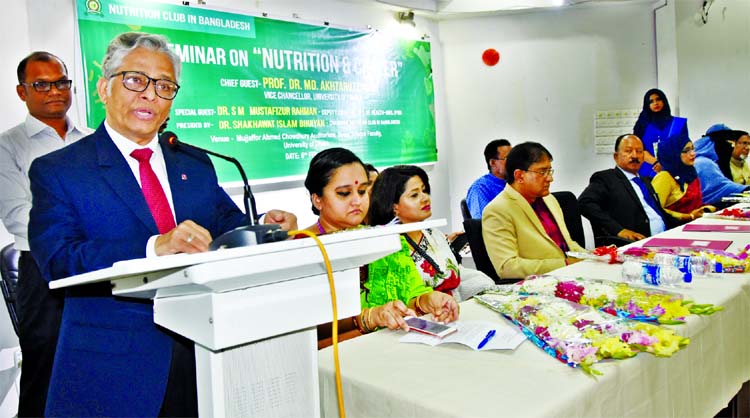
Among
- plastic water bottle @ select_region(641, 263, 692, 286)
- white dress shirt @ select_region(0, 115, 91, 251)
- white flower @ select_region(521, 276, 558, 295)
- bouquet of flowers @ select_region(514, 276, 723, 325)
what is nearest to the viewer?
bouquet of flowers @ select_region(514, 276, 723, 325)

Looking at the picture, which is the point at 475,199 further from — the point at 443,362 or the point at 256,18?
the point at 443,362

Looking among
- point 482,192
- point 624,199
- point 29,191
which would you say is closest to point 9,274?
point 29,191

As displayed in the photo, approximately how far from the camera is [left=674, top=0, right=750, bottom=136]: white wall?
20.7 ft

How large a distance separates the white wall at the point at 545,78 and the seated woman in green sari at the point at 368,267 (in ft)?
12.8

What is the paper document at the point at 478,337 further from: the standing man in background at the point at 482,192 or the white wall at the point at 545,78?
the white wall at the point at 545,78

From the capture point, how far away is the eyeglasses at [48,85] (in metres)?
3.03

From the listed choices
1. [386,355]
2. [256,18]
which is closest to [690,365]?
[386,355]

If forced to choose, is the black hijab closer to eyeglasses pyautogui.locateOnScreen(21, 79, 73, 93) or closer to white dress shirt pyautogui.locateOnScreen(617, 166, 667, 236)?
white dress shirt pyautogui.locateOnScreen(617, 166, 667, 236)

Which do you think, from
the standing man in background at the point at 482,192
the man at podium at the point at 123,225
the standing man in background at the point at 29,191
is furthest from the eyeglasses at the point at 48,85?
the standing man in background at the point at 482,192

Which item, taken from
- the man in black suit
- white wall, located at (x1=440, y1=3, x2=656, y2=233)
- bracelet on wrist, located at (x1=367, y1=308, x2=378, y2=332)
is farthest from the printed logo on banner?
white wall, located at (x1=440, y1=3, x2=656, y2=233)

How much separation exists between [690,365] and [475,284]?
1095 mm

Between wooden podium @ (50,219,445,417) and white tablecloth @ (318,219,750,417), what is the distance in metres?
0.28

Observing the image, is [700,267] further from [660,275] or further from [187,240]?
[187,240]

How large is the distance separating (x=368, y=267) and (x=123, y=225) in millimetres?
875
